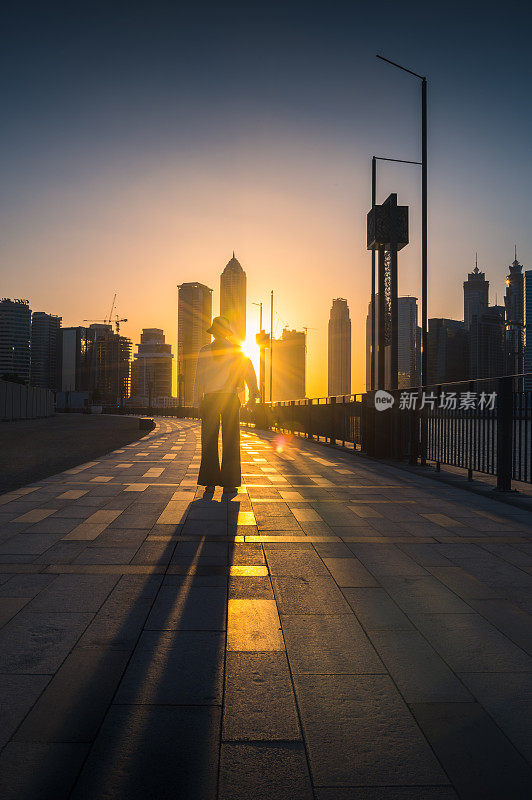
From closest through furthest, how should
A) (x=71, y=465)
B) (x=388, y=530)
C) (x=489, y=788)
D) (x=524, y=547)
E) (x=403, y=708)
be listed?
(x=489, y=788)
(x=403, y=708)
(x=524, y=547)
(x=388, y=530)
(x=71, y=465)

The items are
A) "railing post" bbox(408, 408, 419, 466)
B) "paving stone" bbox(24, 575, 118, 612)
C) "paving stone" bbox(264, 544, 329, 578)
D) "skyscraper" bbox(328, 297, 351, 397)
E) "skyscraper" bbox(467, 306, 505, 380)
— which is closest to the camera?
"paving stone" bbox(24, 575, 118, 612)

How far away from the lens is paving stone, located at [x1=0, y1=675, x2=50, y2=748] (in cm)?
196

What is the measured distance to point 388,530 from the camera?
5.37 metres

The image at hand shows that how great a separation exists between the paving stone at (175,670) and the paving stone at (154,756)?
8 cm

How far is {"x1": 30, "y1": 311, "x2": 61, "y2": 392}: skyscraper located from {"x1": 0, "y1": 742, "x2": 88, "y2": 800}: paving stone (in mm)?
195700

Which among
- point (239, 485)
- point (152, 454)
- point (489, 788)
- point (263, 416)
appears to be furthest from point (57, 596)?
point (263, 416)

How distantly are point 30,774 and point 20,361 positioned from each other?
191925 mm

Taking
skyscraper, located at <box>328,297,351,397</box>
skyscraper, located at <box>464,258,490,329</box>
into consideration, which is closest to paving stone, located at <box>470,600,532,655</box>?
skyscraper, located at <box>464,258,490,329</box>

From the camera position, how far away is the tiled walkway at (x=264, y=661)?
174 centimetres

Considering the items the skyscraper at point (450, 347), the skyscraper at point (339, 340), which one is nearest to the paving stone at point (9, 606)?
the skyscraper at point (450, 347)

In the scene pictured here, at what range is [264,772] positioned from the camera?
1739 mm

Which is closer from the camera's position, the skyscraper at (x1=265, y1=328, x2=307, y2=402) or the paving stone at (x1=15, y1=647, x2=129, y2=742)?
the paving stone at (x1=15, y1=647, x2=129, y2=742)

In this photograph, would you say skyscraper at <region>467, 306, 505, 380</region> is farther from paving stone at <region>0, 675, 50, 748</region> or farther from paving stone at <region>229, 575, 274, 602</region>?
paving stone at <region>0, 675, 50, 748</region>

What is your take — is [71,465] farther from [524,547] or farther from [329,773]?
[329,773]
